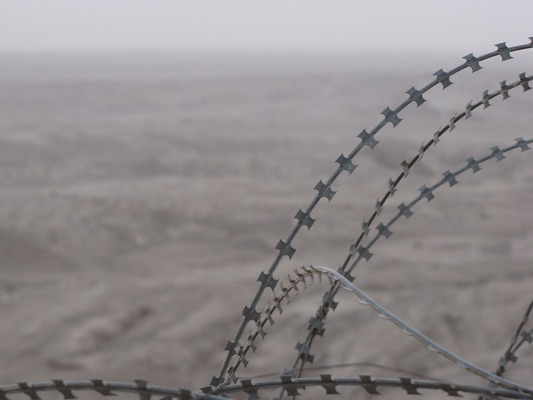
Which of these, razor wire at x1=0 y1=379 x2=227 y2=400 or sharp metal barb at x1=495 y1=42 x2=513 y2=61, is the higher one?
sharp metal barb at x1=495 y1=42 x2=513 y2=61

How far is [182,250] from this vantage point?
39.7 feet

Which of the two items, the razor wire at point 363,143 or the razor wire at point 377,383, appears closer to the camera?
the razor wire at point 377,383

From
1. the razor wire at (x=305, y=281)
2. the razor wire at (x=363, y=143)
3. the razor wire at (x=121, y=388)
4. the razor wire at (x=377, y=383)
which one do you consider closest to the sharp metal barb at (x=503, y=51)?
the razor wire at (x=363, y=143)

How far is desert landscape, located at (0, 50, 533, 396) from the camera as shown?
8.74 meters

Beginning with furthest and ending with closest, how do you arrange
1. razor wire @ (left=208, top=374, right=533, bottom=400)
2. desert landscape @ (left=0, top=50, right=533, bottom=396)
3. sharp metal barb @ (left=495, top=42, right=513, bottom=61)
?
desert landscape @ (left=0, top=50, right=533, bottom=396) < sharp metal barb @ (left=495, top=42, right=513, bottom=61) < razor wire @ (left=208, top=374, right=533, bottom=400)

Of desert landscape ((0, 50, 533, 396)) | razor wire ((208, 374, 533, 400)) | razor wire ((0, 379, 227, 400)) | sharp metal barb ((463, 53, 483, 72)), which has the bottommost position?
razor wire ((0, 379, 227, 400))

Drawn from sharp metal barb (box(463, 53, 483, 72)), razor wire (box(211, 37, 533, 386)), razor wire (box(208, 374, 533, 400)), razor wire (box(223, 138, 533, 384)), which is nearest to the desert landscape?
razor wire (box(223, 138, 533, 384))

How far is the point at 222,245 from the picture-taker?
12.4 m

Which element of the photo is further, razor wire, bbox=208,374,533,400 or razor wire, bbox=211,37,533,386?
razor wire, bbox=211,37,533,386

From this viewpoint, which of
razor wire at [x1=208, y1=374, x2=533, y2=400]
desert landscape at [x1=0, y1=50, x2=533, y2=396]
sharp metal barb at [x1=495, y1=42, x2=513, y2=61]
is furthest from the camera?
desert landscape at [x1=0, y1=50, x2=533, y2=396]

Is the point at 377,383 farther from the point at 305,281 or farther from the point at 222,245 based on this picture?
the point at 222,245

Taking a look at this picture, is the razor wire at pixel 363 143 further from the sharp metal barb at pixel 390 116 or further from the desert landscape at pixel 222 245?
the desert landscape at pixel 222 245

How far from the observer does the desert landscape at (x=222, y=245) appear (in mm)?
8742

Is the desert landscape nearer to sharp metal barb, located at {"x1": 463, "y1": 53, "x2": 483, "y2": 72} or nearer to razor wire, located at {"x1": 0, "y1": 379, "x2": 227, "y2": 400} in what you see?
sharp metal barb, located at {"x1": 463, "y1": 53, "x2": 483, "y2": 72}
